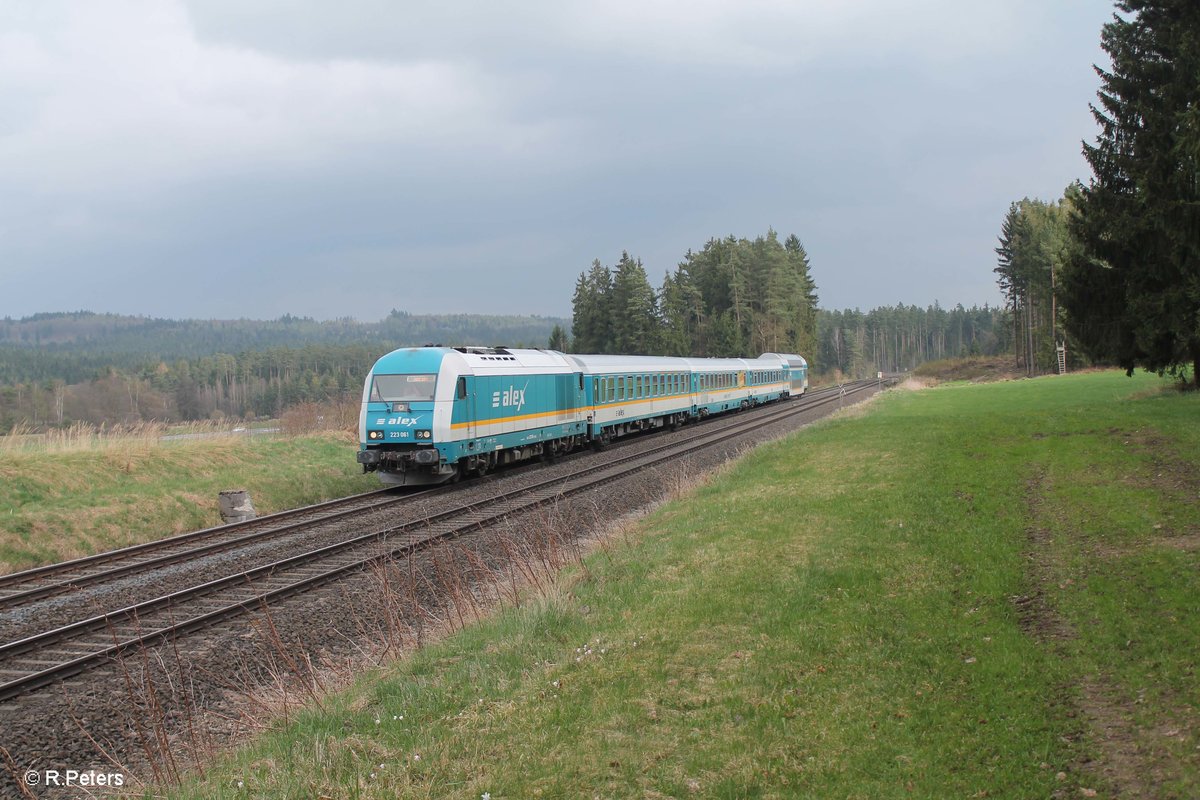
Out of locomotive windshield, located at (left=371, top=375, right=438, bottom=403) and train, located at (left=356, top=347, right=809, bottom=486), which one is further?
locomotive windshield, located at (left=371, top=375, right=438, bottom=403)

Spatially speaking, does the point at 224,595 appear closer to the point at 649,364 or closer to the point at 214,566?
the point at 214,566

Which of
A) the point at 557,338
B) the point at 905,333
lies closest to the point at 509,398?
the point at 557,338

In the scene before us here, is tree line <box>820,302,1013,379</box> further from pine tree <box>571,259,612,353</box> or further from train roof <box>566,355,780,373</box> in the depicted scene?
train roof <box>566,355,780,373</box>

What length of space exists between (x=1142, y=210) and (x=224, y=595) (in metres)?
23.5

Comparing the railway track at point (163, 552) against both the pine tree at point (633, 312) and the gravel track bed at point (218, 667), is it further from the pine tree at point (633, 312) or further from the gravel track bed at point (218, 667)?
the pine tree at point (633, 312)

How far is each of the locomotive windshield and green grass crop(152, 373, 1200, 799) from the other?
9.64m

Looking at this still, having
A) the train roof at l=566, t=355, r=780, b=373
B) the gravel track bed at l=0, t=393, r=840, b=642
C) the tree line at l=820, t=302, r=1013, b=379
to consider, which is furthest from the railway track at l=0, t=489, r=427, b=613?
the tree line at l=820, t=302, r=1013, b=379

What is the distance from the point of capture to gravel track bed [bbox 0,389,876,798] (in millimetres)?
7098

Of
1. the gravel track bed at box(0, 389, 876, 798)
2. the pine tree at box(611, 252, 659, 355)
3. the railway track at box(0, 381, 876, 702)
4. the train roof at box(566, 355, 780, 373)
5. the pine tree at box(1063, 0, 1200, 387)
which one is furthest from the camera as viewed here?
the pine tree at box(611, 252, 659, 355)

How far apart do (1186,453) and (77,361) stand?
209750 millimetres

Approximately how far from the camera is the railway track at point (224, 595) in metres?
9.13

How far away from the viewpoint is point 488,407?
22688 mm

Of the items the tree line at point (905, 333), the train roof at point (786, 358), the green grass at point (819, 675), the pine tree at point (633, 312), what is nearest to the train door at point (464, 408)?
the green grass at point (819, 675)

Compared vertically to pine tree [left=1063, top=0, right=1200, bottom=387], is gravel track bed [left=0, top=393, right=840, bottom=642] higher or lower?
lower
